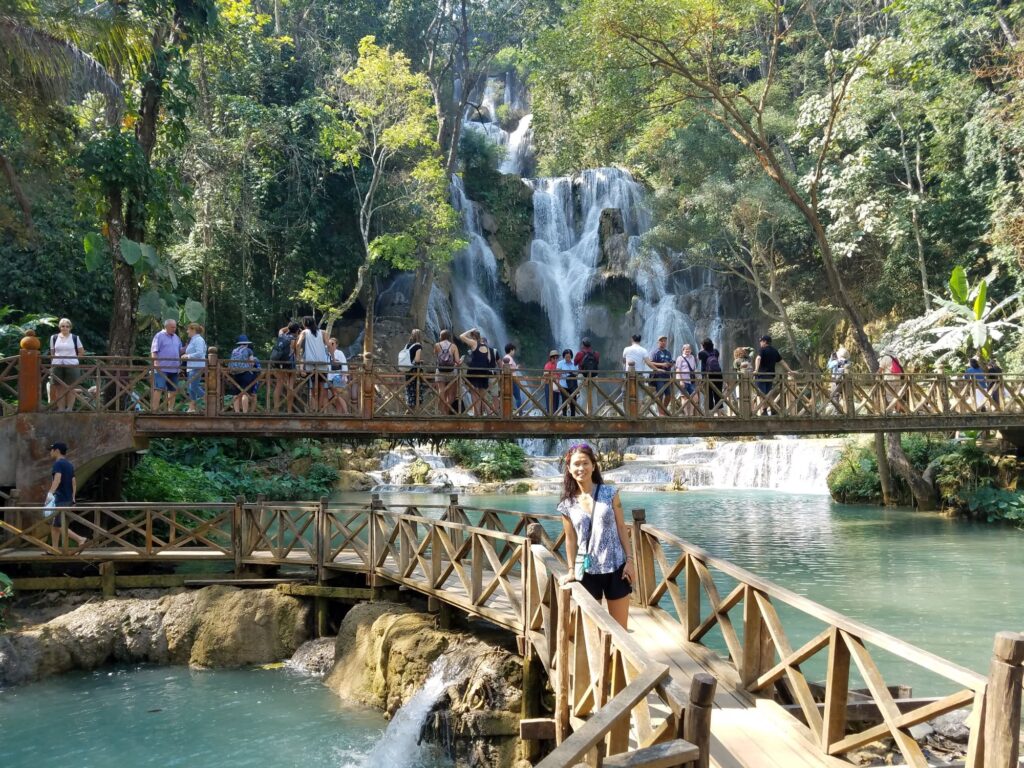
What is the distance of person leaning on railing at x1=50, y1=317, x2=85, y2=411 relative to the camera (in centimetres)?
1328

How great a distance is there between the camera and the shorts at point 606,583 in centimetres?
628

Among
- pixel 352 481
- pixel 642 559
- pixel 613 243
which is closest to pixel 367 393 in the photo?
pixel 642 559

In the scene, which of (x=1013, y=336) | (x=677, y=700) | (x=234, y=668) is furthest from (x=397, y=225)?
(x=677, y=700)

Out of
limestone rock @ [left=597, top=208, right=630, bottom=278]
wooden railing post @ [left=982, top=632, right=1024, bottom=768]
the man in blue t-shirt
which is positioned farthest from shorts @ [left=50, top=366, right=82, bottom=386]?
limestone rock @ [left=597, top=208, right=630, bottom=278]

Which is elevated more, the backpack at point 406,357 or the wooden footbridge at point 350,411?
the backpack at point 406,357

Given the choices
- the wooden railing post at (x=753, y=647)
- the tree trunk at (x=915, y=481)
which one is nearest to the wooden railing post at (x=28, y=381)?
the wooden railing post at (x=753, y=647)

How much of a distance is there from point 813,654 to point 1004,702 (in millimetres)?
2711

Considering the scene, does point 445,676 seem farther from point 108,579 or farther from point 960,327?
point 960,327

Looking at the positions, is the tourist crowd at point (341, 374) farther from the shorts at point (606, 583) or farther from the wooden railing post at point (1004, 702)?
the wooden railing post at point (1004, 702)

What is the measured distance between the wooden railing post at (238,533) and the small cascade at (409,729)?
14.7ft

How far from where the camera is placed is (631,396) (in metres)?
16.2

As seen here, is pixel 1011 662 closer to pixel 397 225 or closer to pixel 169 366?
pixel 169 366

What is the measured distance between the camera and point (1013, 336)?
26844mm

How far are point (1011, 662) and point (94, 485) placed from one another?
15273 millimetres
